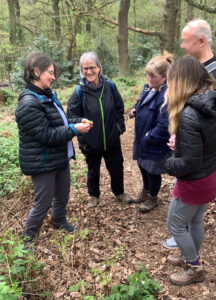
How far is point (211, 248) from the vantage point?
3.09m

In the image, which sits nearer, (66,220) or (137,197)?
(66,220)

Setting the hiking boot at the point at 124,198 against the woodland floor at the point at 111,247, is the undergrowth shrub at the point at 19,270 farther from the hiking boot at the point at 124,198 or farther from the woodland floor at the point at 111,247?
the hiking boot at the point at 124,198

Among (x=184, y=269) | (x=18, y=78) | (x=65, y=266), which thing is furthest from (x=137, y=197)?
(x=18, y=78)

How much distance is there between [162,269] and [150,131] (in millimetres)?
1642

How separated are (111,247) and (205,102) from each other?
2126 millimetres

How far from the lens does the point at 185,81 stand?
201 centimetres

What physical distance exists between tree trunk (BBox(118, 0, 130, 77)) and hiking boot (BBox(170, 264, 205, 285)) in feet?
40.5

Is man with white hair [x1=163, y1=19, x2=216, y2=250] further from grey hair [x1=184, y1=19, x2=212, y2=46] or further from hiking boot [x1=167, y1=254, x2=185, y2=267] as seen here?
hiking boot [x1=167, y1=254, x2=185, y2=267]

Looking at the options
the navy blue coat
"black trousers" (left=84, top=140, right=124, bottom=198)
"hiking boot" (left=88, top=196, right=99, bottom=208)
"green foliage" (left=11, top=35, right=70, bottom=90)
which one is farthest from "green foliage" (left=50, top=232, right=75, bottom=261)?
"green foliage" (left=11, top=35, right=70, bottom=90)

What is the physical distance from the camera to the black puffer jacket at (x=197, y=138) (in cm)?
193

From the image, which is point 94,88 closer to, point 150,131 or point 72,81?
point 150,131

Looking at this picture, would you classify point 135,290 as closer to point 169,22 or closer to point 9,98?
point 169,22

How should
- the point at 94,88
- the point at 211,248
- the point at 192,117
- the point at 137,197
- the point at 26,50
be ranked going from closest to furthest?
the point at 192,117
the point at 211,248
the point at 94,88
the point at 137,197
the point at 26,50

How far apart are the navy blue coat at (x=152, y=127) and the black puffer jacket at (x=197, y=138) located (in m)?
1.01
